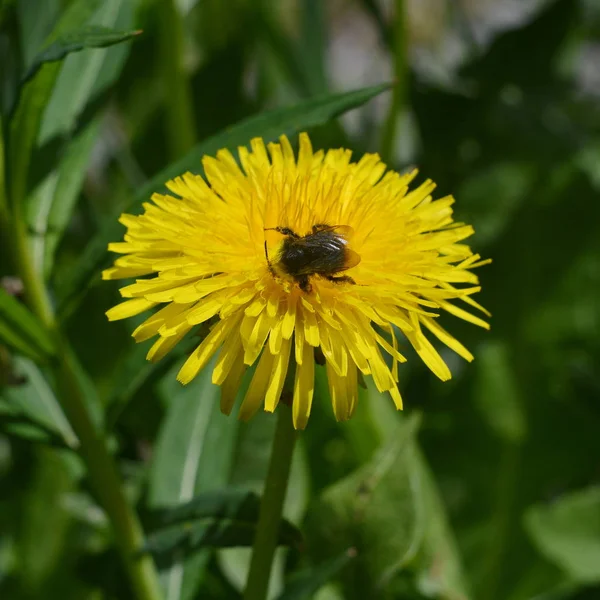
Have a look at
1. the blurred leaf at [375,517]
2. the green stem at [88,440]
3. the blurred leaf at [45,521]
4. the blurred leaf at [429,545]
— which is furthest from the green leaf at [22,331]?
the blurred leaf at [45,521]

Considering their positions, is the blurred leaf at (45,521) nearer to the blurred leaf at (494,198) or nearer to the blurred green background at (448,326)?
the blurred green background at (448,326)

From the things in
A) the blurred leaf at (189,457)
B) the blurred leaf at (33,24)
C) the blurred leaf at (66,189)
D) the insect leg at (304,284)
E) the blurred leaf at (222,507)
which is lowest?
the blurred leaf at (222,507)

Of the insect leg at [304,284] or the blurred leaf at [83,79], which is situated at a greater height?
the blurred leaf at [83,79]

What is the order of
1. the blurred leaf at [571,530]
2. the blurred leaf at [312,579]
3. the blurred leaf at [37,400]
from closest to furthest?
the blurred leaf at [312,579]
the blurred leaf at [37,400]
the blurred leaf at [571,530]

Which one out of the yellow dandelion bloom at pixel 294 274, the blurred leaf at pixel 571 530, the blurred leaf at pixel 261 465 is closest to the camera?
the yellow dandelion bloom at pixel 294 274

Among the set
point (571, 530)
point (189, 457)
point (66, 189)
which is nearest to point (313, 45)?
point (66, 189)

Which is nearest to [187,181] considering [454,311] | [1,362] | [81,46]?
[81,46]

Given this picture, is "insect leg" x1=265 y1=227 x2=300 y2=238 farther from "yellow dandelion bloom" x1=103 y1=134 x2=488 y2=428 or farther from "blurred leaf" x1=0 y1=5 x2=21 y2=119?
"blurred leaf" x1=0 y1=5 x2=21 y2=119

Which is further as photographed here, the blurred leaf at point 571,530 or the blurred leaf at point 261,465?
the blurred leaf at point 571,530
